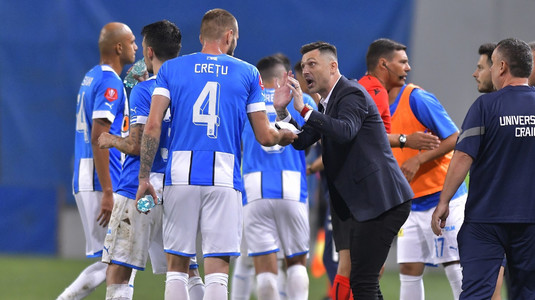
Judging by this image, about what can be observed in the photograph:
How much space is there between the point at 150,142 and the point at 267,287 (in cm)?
222

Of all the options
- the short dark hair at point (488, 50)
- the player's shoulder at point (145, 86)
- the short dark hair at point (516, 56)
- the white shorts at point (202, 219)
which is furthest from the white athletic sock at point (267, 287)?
the short dark hair at point (516, 56)

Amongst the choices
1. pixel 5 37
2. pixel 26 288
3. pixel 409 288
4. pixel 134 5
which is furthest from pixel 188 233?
pixel 5 37

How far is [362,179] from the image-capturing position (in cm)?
520

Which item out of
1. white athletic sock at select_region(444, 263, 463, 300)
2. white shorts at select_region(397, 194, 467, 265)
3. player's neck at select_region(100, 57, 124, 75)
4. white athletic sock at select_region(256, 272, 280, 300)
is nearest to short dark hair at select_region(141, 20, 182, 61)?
player's neck at select_region(100, 57, 124, 75)

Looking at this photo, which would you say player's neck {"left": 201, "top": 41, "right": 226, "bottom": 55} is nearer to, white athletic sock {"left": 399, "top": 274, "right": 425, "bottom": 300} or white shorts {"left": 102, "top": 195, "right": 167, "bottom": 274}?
white shorts {"left": 102, "top": 195, "right": 167, "bottom": 274}

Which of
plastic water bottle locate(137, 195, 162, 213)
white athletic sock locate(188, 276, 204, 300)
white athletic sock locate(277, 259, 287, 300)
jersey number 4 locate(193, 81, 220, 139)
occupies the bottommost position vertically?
white athletic sock locate(277, 259, 287, 300)

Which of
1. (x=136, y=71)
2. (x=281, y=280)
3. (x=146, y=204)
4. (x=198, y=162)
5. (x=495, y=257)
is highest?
(x=136, y=71)

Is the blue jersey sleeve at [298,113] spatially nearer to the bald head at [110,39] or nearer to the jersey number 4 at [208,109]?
the bald head at [110,39]

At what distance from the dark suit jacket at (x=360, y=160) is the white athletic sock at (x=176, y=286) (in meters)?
1.17

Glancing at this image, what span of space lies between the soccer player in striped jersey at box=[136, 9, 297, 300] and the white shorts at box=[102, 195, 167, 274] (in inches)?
14.5

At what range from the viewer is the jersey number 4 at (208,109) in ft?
17.0

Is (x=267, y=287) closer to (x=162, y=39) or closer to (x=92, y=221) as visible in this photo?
(x=92, y=221)

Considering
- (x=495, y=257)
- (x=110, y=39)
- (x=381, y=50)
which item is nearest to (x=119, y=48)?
(x=110, y=39)

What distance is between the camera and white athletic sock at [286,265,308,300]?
274 inches
